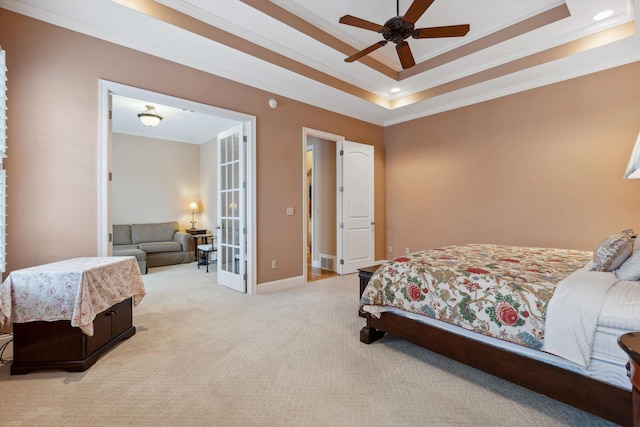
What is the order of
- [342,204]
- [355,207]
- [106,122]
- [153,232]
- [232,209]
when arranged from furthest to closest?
[153,232], [355,207], [342,204], [232,209], [106,122]

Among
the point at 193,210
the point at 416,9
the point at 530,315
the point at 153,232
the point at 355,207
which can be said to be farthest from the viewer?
the point at 193,210

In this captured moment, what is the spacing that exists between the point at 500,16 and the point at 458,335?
356 cm

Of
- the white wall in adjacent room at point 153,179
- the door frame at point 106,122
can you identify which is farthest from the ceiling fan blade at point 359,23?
the white wall in adjacent room at point 153,179

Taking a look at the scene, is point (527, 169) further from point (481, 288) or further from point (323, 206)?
point (323, 206)

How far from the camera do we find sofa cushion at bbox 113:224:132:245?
5961 millimetres

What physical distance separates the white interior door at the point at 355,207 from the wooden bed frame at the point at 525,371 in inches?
107

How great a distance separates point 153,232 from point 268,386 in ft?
18.5

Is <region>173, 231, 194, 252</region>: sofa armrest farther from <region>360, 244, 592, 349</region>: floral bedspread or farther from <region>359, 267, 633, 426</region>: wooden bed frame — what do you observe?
<region>359, 267, 633, 426</region>: wooden bed frame

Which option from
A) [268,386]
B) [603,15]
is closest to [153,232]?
[268,386]

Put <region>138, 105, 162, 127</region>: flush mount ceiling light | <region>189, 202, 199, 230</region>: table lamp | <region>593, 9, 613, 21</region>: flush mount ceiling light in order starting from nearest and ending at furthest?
<region>593, 9, 613, 21</region>: flush mount ceiling light
<region>138, 105, 162, 127</region>: flush mount ceiling light
<region>189, 202, 199, 230</region>: table lamp

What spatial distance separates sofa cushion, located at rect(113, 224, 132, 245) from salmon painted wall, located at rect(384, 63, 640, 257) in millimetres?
5662

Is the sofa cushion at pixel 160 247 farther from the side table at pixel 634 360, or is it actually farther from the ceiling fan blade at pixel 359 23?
the side table at pixel 634 360

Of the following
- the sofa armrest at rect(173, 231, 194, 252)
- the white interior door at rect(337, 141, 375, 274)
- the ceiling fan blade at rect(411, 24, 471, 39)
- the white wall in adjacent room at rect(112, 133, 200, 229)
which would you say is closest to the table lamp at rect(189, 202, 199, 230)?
the white wall in adjacent room at rect(112, 133, 200, 229)

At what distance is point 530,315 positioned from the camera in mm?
1640
